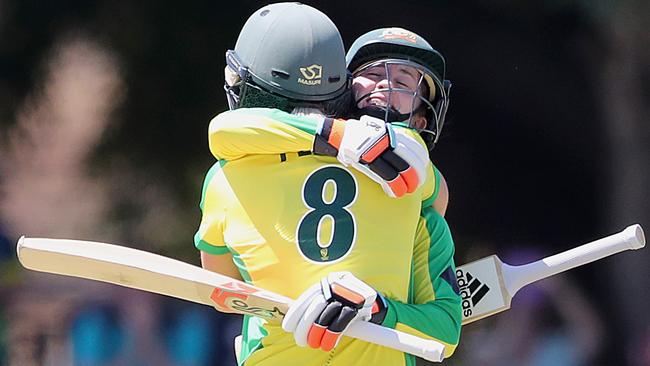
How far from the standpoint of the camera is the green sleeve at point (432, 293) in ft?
6.86

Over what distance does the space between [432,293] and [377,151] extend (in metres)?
0.33

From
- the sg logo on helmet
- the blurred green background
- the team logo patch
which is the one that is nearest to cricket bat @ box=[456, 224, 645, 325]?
the team logo patch

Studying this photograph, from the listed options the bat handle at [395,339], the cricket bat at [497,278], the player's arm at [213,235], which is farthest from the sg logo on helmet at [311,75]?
the cricket bat at [497,278]

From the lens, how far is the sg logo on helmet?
2.15 metres

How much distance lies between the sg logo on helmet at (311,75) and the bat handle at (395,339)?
45 cm

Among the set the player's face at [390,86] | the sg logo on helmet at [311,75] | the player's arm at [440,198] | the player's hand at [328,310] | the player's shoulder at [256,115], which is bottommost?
the player's arm at [440,198]

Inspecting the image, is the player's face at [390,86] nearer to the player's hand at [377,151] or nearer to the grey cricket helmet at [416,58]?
the grey cricket helmet at [416,58]

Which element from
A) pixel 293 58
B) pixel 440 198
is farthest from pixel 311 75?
pixel 440 198

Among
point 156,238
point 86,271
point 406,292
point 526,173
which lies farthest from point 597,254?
point 156,238

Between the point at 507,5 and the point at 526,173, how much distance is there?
547mm

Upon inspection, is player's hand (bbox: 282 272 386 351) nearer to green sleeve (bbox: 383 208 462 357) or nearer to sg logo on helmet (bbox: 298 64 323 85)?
green sleeve (bbox: 383 208 462 357)

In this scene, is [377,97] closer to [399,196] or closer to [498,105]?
[399,196]

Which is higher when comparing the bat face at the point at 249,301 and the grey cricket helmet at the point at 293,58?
the grey cricket helmet at the point at 293,58

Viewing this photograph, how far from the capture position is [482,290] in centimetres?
271
